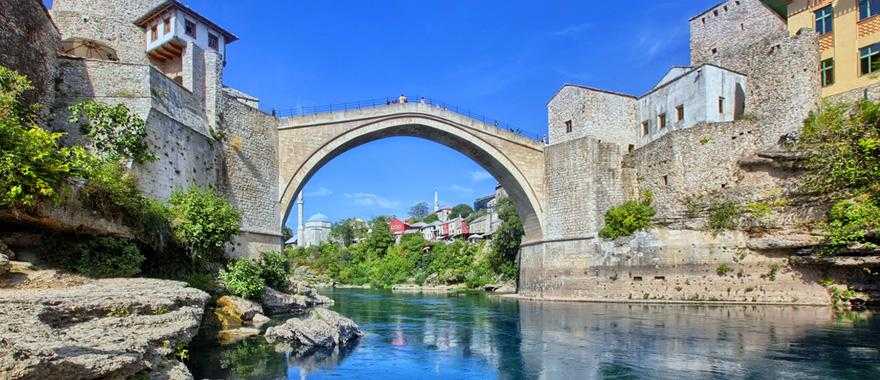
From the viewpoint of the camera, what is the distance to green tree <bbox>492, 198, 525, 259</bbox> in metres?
31.2

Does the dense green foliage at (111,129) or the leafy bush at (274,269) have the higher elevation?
the dense green foliage at (111,129)

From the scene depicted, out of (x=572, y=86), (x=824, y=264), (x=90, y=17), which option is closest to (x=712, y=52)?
(x=572, y=86)

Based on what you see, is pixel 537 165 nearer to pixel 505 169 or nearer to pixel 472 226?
pixel 505 169

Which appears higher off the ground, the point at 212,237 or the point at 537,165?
the point at 537,165

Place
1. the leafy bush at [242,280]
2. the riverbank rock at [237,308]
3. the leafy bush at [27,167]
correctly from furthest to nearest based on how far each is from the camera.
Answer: the leafy bush at [242,280], the riverbank rock at [237,308], the leafy bush at [27,167]

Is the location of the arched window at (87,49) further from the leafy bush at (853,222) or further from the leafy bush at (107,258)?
the leafy bush at (853,222)

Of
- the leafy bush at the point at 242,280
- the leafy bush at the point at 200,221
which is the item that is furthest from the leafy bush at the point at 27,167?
the leafy bush at the point at 242,280

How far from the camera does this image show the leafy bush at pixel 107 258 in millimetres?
9391

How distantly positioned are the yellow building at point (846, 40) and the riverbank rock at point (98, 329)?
20.4m

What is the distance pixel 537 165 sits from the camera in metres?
25.5

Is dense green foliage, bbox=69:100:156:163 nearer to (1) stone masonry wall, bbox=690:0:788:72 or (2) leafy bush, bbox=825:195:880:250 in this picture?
(2) leafy bush, bbox=825:195:880:250

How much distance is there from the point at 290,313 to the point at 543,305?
985 centimetres

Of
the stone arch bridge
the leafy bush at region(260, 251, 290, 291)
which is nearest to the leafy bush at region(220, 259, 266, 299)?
the leafy bush at region(260, 251, 290, 291)

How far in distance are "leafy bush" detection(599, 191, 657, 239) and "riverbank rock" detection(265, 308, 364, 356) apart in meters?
13.2
